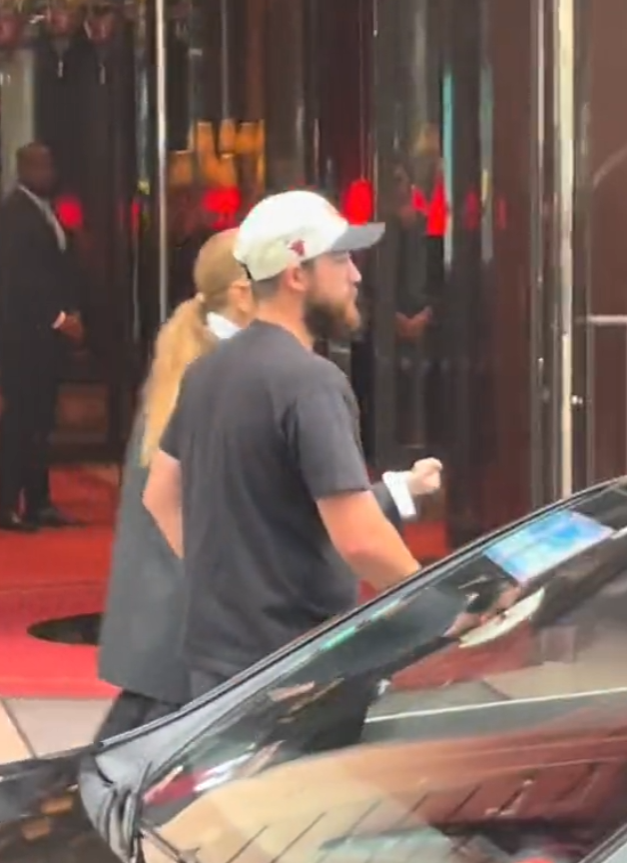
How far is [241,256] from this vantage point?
3494 millimetres

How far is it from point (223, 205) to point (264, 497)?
6.17m

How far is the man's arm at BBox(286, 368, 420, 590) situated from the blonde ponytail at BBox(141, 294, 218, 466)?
27.8 inches

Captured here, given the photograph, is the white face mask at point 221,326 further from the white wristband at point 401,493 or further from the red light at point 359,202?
the red light at point 359,202

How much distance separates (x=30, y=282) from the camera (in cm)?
952

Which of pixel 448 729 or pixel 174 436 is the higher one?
pixel 174 436

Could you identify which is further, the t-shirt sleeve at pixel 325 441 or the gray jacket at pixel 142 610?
the gray jacket at pixel 142 610

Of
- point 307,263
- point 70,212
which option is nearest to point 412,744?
point 307,263

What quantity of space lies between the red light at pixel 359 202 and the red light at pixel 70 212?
7.95 feet

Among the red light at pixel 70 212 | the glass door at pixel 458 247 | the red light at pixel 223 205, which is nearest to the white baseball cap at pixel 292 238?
the glass door at pixel 458 247

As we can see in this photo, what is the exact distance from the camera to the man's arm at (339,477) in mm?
3178

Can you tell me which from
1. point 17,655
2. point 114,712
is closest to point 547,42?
point 17,655

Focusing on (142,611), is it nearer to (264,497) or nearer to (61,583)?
(264,497)

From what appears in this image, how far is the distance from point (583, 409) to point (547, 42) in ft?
4.58

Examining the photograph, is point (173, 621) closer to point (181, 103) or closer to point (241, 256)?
point (241, 256)
